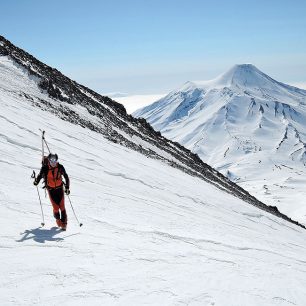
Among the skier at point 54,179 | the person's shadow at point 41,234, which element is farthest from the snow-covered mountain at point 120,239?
the skier at point 54,179

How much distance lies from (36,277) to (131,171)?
15689mm

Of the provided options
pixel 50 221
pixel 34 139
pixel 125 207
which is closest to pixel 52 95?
pixel 34 139

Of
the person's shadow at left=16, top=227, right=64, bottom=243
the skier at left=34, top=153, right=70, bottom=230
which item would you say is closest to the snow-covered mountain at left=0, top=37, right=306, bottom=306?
the person's shadow at left=16, top=227, right=64, bottom=243

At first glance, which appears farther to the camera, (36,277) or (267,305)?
(267,305)

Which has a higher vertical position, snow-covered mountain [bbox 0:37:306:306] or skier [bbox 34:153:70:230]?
skier [bbox 34:153:70:230]

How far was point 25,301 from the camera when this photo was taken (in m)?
6.80

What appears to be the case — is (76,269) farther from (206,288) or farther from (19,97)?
(19,97)

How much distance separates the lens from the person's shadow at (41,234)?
381 inches

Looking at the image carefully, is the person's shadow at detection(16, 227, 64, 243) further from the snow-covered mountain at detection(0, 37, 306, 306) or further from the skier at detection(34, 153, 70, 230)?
the skier at detection(34, 153, 70, 230)

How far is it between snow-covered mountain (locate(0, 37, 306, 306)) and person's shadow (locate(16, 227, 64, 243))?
0.09ft

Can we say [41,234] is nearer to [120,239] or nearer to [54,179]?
[54,179]

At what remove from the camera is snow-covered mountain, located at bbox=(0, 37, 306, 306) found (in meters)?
7.84

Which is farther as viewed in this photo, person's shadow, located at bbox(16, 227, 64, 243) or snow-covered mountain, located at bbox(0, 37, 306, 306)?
person's shadow, located at bbox(16, 227, 64, 243)

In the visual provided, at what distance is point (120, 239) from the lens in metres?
11.1
